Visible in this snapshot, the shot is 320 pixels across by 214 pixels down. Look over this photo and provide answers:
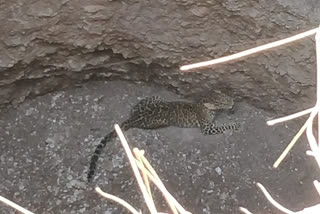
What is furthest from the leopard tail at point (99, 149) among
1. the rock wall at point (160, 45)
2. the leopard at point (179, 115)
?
the rock wall at point (160, 45)

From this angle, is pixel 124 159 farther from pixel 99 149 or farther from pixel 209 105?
pixel 209 105

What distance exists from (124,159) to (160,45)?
46 centimetres

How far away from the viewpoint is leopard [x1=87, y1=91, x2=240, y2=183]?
8.79 feet

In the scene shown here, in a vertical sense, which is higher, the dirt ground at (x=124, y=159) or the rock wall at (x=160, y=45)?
the rock wall at (x=160, y=45)

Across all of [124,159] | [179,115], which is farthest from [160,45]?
[124,159]

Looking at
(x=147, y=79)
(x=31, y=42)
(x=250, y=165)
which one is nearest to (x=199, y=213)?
(x=250, y=165)

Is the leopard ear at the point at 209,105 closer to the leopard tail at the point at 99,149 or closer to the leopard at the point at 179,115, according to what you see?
the leopard at the point at 179,115

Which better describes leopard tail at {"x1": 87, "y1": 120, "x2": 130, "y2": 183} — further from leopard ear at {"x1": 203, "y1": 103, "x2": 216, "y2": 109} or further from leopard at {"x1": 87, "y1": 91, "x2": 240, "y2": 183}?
leopard ear at {"x1": 203, "y1": 103, "x2": 216, "y2": 109}

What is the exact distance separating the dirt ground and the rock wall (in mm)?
89

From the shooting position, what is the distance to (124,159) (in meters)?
2.60

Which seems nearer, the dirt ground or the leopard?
the dirt ground

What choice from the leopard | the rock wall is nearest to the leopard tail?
the leopard

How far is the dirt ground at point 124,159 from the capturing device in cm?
247

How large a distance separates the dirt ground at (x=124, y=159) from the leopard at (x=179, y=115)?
0.09ft
